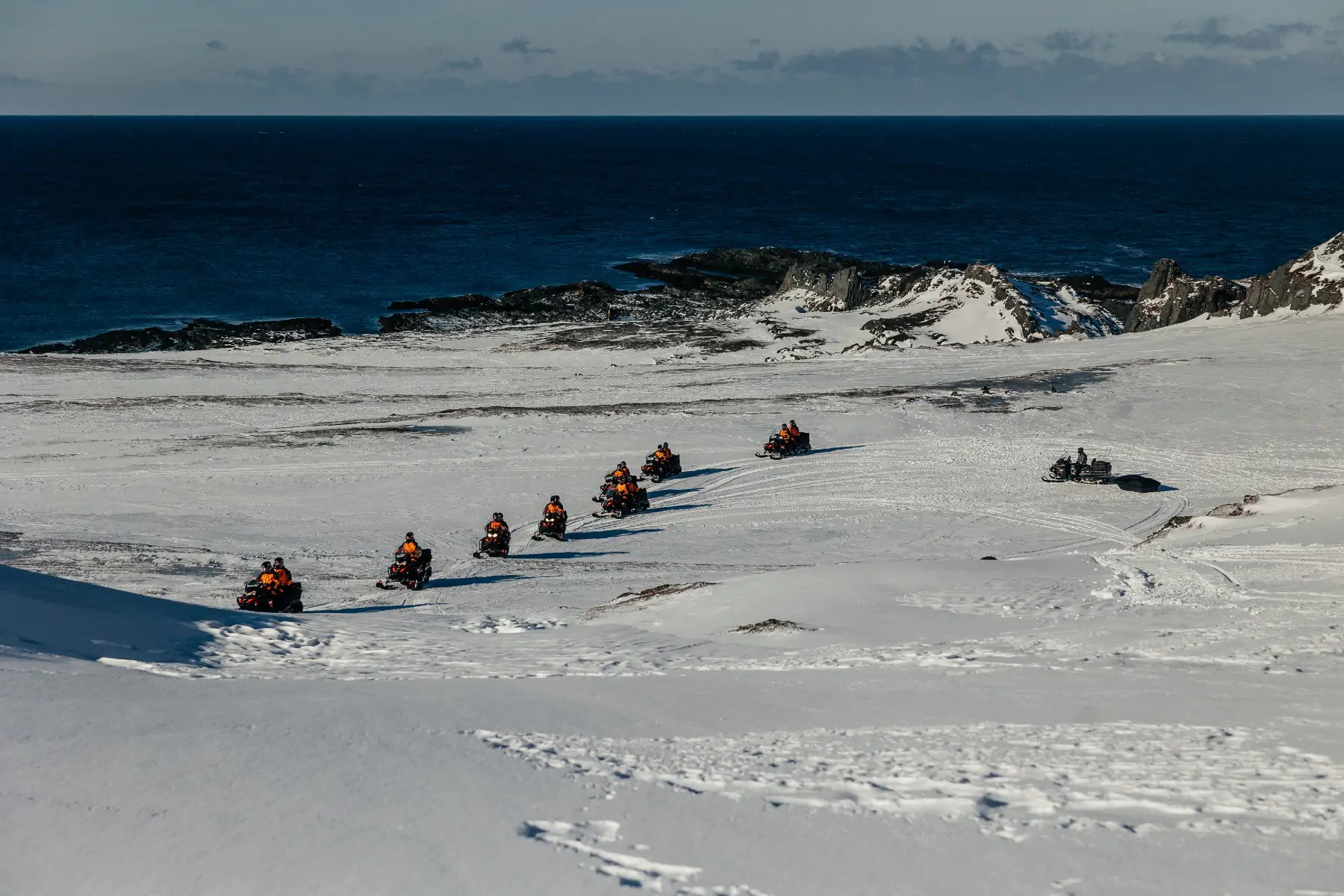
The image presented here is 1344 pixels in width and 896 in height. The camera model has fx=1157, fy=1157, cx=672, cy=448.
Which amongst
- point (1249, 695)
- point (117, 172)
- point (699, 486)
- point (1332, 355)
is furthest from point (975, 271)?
point (117, 172)

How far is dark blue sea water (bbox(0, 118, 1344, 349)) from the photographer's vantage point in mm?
72875

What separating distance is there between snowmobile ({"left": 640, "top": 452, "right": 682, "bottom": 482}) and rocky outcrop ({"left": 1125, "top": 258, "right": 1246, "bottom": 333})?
33.8 metres

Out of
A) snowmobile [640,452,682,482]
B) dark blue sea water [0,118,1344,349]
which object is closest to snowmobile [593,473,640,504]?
snowmobile [640,452,682,482]

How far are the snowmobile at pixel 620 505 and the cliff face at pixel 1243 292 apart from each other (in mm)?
36396

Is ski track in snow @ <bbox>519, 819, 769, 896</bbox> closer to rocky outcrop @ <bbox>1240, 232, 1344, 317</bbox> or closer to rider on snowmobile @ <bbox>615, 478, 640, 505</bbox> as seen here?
rider on snowmobile @ <bbox>615, 478, 640, 505</bbox>

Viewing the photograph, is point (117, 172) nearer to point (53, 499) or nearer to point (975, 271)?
point (975, 271)

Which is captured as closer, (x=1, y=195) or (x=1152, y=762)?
(x=1152, y=762)

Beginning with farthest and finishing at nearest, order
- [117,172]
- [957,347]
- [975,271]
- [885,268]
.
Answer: [117,172], [885,268], [975,271], [957,347]

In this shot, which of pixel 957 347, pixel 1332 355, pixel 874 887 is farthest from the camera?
pixel 957 347

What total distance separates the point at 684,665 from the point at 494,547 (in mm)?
10629

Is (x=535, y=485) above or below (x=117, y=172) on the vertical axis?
below

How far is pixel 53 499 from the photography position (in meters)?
27.8

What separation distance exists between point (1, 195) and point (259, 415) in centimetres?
9899

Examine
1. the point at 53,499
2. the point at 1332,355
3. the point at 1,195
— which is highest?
the point at 1,195
